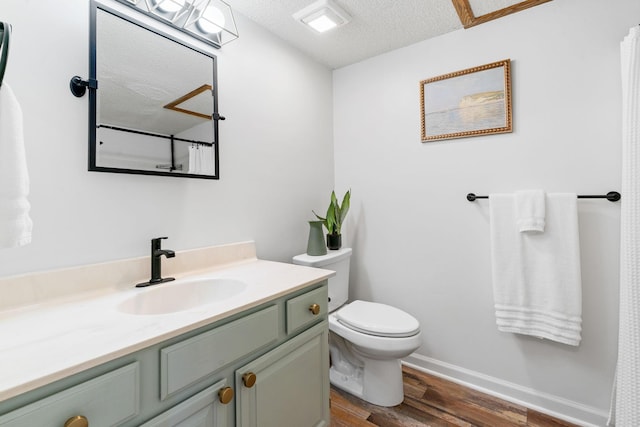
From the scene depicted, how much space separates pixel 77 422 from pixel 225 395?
362 mm

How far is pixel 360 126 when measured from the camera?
2.21 meters

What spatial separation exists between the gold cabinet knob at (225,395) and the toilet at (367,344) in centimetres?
87

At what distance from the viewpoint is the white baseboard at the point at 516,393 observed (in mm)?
1480

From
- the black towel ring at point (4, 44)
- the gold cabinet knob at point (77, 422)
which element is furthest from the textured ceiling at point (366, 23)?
the gold cabinet knob at point (77, 422)

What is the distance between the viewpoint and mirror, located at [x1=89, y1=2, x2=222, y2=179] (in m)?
1.10

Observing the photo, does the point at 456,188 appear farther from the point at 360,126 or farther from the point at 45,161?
the point at 45,161

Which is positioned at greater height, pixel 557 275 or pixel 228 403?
pixel 557 275

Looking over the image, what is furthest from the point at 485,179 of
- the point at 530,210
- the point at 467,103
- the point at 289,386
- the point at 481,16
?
the point at 289,386

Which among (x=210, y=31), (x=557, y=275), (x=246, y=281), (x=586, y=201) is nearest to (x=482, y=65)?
(x=586, y=201)

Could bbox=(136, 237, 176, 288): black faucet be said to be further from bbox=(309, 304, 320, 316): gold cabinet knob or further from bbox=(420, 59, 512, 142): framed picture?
bbox=(420, 59, 512, 142): framed picture

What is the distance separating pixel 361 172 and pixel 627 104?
4.58ft

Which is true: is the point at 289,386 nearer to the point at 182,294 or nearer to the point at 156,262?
the point at 182,294

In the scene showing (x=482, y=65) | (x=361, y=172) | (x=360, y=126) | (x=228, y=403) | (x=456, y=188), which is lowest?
(x=228, y=403)

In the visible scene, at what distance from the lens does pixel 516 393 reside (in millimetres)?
1650
